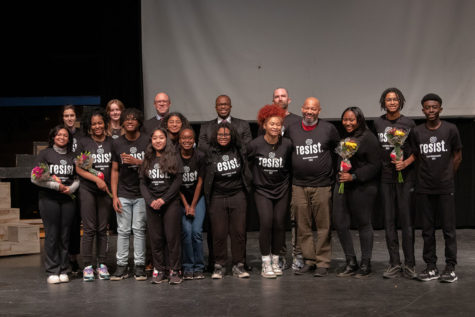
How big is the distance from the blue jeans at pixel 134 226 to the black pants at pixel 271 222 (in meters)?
→ 1.00

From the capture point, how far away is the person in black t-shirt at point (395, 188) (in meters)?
5.02

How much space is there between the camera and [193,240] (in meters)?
5.30

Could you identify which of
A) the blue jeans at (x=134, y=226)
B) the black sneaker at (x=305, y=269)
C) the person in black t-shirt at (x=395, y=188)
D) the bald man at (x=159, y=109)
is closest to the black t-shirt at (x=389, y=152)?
the person in black t-shirt at (x=395, y=188)

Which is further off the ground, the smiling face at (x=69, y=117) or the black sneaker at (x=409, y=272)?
the smiling face at (x=69, y=117)

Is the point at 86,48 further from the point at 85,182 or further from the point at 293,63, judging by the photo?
the point at 85,182

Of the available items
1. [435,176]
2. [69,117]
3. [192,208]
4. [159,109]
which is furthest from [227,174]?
[435,176]

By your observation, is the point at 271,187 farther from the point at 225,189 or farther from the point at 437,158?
the point at 437,158

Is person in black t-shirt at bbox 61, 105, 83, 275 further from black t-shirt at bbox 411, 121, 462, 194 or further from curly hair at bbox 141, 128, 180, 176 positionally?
black t-shirt at bbox 411, 121, 462, 194

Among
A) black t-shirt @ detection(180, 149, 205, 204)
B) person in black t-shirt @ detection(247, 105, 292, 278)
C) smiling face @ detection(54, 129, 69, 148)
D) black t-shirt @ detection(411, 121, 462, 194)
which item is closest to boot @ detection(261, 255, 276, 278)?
person in black t-shirt @ detection(247, 105, 292, 278)

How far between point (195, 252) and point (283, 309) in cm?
131

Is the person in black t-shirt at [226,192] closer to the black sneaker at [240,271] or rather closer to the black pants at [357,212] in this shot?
the black sneaker at [240,271]

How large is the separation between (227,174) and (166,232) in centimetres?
71

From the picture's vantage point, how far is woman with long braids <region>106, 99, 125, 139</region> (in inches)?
219

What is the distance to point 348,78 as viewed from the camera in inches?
292
